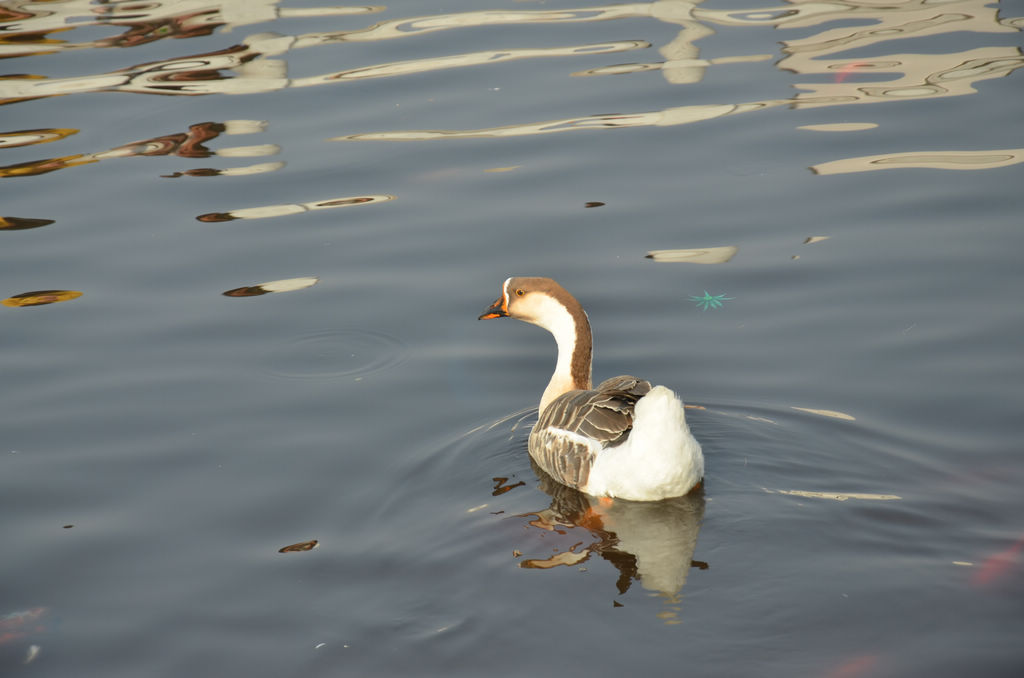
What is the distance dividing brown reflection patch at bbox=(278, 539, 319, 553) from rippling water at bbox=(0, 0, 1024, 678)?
38 millimetres

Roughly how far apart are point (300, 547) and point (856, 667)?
319 cm

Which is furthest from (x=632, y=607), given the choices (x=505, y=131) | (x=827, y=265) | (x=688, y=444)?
(x=505, y=131)

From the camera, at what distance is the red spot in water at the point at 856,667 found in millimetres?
4953

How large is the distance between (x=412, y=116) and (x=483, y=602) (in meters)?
8.28

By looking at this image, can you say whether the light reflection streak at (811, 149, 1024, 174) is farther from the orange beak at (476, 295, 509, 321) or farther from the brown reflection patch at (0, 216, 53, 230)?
the brown reflection patch at (0, 216, 53, 230)

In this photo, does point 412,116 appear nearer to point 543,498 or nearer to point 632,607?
point 543,498

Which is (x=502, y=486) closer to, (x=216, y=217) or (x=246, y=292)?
(x=246, y=292)

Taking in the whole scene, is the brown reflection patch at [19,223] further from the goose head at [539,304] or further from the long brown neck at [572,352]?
the long brown neck at [572,352]

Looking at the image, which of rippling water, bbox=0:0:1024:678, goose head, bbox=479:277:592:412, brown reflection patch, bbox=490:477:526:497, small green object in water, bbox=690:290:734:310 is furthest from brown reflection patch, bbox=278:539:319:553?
small green object in water, bbox=690:290:734:310

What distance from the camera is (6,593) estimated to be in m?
6.11

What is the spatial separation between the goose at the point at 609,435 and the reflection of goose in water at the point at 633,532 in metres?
0.07

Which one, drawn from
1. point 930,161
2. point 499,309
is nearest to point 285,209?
point 499,309

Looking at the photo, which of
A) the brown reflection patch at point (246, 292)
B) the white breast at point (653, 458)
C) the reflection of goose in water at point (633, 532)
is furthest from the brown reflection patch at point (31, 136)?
the white breast at point (653, 458)

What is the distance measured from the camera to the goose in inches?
249
